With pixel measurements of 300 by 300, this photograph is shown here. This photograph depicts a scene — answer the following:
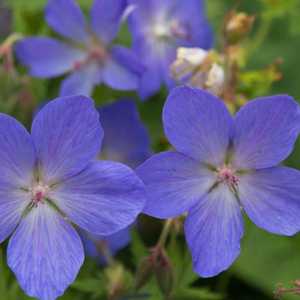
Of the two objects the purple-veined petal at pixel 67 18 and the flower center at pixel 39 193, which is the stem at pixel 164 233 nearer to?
the flower center at pixel 39 193

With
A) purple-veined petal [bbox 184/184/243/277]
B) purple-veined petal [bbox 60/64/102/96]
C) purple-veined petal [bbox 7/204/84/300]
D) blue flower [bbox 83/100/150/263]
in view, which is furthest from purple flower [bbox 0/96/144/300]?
purple-veined petal [bbox 60/64/102/96]

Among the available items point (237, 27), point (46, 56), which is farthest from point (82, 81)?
point (237, 27)

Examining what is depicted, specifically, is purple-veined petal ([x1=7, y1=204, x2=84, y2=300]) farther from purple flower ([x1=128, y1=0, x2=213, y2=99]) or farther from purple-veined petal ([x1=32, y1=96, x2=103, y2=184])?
purple flower ([x1=128, y1=0, x2=213, y2=99])

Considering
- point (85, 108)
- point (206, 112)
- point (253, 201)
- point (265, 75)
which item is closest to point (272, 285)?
point (265, 75)

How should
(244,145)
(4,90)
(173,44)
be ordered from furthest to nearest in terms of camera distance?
(173,44)
(4,90)
(244,145)

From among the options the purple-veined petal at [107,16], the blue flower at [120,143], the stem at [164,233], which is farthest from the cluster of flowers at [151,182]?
the purple-veined petal at [107,16]

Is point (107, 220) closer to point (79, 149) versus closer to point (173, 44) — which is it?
point (79, 149)
